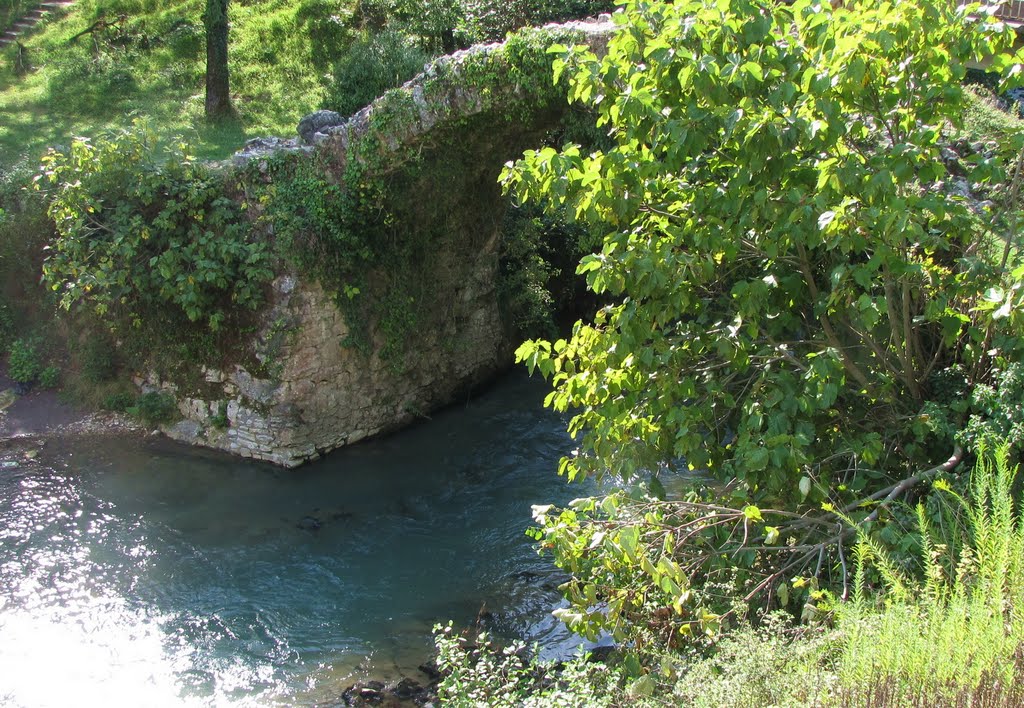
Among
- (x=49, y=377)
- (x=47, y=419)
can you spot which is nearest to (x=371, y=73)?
(x=49, y=377)

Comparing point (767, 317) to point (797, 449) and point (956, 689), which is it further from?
point (956, 689)

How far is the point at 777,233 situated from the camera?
545cm

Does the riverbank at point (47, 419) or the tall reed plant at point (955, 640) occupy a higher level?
the tall reed plant at point (955, 640)

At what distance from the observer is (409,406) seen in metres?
12.1

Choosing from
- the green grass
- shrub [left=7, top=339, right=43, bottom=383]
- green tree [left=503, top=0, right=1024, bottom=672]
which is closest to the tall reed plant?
green tree [left=503, top=0, right=1024, bottom=672]

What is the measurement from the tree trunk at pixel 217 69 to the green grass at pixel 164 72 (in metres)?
0.30

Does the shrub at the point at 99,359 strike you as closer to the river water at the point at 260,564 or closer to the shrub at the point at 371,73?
the river water at the point at 260,564

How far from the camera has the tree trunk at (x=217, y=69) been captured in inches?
589

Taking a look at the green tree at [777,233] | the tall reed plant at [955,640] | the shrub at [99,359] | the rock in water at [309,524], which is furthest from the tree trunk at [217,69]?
the tall reed plant at [955,640]

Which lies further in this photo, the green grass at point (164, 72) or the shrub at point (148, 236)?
the green grass at point (164, 72)

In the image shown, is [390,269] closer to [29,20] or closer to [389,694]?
[389,694]

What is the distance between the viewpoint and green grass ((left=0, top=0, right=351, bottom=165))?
14844 millimetres

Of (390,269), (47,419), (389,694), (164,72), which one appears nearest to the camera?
(389,694)

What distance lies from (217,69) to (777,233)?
12.6 meters
